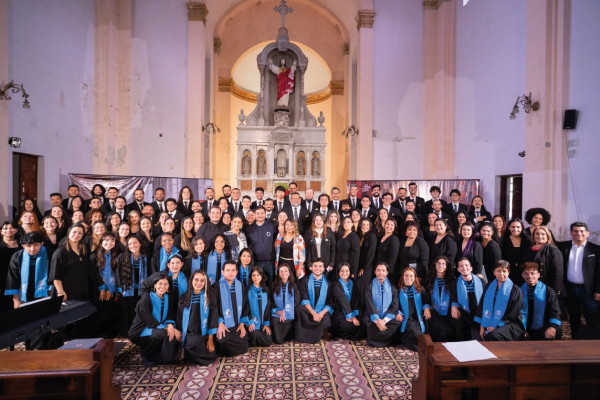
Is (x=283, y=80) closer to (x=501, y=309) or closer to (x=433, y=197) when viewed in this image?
(x=433, y=197)

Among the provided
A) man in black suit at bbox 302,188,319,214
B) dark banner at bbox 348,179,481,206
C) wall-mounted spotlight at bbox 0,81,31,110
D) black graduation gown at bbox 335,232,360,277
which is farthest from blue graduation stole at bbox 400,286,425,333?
wall-mounted spotlight at bbox 0,81,31,110

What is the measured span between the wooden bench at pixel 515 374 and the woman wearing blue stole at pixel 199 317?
248 centimetres

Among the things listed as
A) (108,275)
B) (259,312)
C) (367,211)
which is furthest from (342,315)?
(108,275)

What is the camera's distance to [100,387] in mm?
2328

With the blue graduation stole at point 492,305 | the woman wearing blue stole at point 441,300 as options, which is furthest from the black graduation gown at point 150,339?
the blue graduation stole at point 492,305

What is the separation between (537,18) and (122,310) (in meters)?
9.30

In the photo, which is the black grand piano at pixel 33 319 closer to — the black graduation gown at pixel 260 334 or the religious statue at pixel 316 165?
the black graduation gown at pixel 260 334

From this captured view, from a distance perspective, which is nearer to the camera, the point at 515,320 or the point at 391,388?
the point at 391,388

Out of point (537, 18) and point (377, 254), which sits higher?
point (537, 18)

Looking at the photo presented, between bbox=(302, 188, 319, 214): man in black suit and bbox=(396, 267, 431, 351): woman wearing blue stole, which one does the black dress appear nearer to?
bbox=(396, 267, 431, 351): woman wearing blue stole

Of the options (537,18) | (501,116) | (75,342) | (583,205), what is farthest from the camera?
(501,116)

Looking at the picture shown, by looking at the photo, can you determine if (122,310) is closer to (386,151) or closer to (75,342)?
(75,342)

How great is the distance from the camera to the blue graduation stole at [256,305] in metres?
4.45

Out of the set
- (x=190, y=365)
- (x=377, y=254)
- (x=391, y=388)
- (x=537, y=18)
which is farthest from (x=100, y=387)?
(x=537, y=18)
